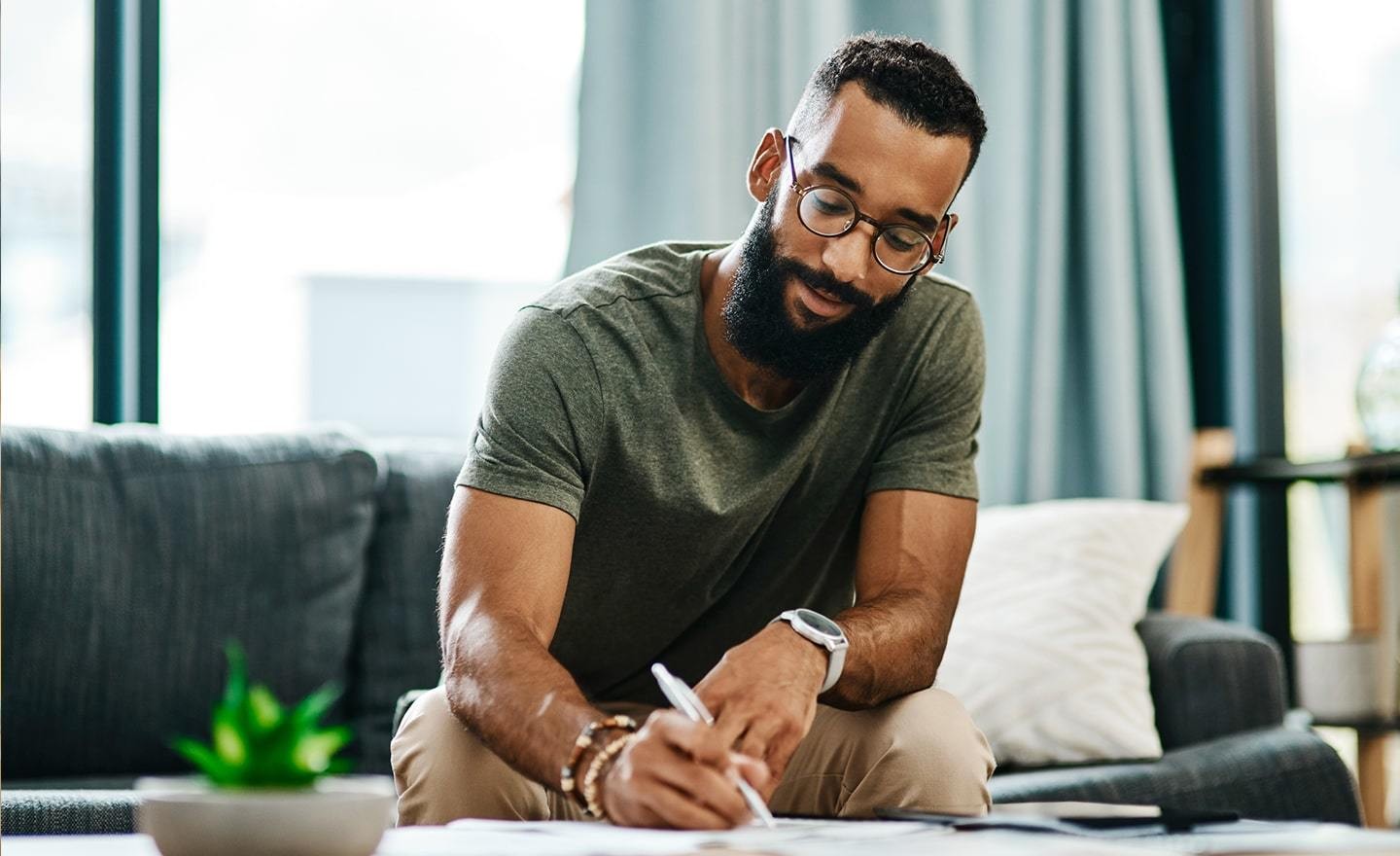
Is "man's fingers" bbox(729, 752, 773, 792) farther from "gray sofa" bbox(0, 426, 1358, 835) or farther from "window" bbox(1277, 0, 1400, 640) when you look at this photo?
"window" bbox(1277, 0, 1400, 640)

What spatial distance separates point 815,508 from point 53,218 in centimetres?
155

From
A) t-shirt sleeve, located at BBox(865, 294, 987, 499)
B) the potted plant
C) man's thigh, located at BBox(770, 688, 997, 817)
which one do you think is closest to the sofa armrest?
t-shirt sleeve, located at BBox(865, 294, 987, 499)

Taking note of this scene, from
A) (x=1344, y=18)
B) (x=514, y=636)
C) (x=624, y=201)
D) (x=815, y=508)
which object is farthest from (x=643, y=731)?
(x=1344, y=18)

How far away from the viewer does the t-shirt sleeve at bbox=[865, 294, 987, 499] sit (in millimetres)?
1547

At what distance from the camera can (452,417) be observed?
269cm

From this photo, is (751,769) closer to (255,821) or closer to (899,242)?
(255,821)

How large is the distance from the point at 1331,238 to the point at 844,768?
2.12 meters

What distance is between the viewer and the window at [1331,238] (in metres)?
3.01

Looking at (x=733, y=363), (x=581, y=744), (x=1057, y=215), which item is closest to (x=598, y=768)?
(x=581, y=744)

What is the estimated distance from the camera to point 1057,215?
9.59ft

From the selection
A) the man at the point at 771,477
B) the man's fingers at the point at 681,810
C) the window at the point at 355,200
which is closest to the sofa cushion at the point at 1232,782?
the man at the point at 771,477

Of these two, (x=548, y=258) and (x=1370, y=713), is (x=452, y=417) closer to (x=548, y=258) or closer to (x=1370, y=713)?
(x=548, y=258)

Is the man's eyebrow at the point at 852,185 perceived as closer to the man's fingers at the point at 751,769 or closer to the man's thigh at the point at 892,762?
the man's thigh at the point at 892,762

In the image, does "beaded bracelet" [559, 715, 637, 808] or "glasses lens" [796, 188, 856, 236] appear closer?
"beaded bracelet" [559, 715, 637, 808]
